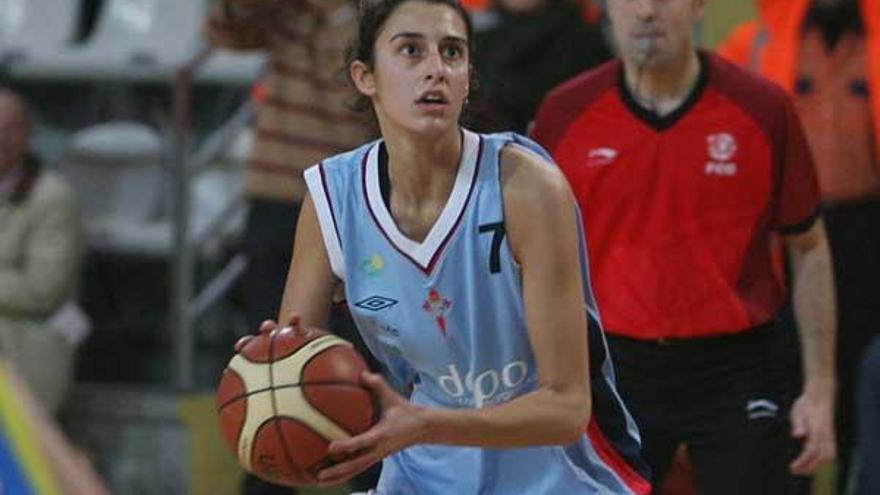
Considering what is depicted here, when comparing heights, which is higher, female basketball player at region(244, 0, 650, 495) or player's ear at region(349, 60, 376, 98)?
player's ear at region(349, 60, 376, 98)

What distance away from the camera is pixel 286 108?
694 centimetres

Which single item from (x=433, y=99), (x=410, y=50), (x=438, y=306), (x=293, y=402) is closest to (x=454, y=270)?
(x=438, y=306)

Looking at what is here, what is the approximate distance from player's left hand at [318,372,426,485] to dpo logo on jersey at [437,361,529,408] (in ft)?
1.46

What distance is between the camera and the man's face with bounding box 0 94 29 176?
819cm

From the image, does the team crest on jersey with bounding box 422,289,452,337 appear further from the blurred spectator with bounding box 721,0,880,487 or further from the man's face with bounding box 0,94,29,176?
the man's face with bounding box 0,94,29,176

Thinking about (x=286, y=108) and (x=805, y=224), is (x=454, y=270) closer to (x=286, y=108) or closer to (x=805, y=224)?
(x=805, y=224)

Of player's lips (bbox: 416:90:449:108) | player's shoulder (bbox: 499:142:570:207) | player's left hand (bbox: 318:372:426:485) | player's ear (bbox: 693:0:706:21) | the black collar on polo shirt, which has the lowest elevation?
player's left hand (bbox: 318:372:426:485)

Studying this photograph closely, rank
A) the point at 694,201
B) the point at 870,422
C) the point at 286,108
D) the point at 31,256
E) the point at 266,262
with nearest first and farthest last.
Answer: the point at 870,422, the point at 694,201, the point at 266,262, the point at 286,108, the point at 31,256

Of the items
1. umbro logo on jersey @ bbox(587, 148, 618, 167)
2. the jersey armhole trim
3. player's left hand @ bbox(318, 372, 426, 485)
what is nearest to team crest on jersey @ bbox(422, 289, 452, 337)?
the jersey armhole trim

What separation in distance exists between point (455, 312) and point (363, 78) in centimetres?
50

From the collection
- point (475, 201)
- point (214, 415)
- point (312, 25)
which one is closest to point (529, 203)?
point (475, 201)

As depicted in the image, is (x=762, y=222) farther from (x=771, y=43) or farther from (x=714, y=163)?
(x=771, y=43)

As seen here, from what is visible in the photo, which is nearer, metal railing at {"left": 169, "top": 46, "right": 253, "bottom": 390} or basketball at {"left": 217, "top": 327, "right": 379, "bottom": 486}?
basketball at {"left": 217, "top": 327, "right": 379, "bottom": 486}

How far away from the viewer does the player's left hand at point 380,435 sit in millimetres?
4027
